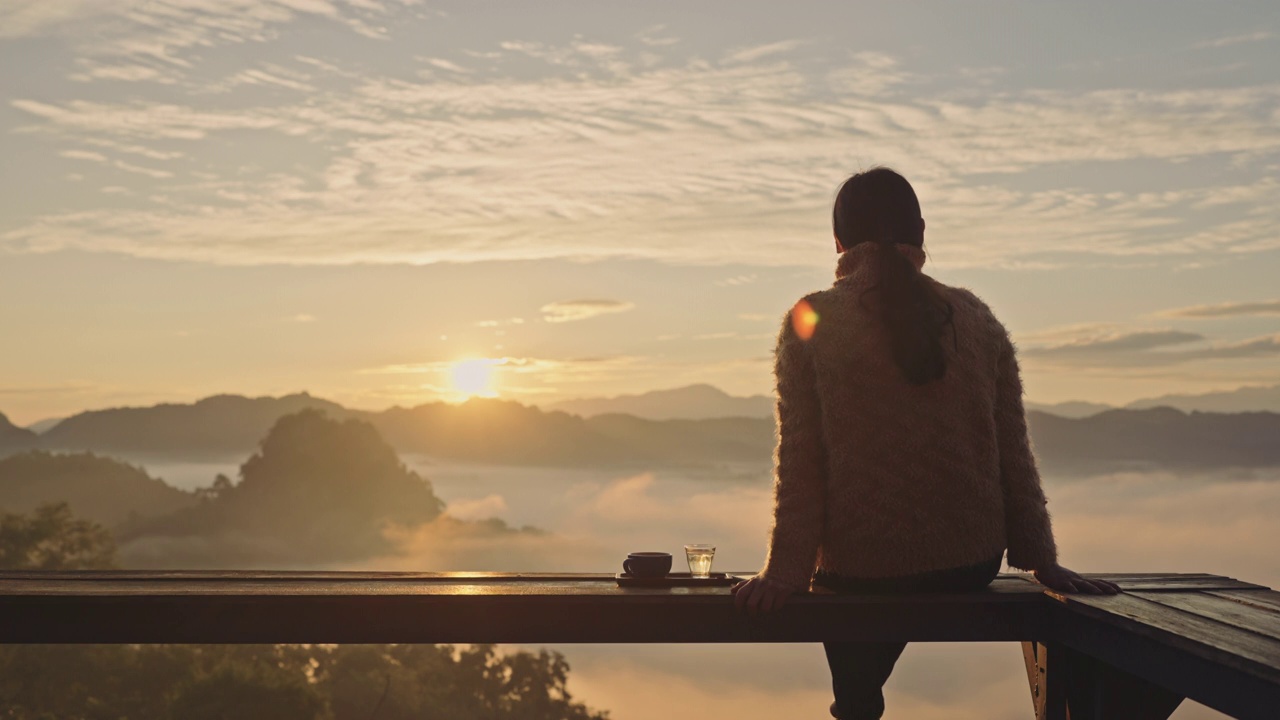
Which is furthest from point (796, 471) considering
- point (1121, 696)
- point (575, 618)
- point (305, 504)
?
point (305, 504)

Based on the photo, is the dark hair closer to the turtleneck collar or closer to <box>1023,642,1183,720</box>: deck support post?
the turtleneck collar

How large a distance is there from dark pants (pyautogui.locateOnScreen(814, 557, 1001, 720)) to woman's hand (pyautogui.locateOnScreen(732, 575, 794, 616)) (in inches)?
11.2

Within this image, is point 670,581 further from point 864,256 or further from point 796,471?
point 864,256

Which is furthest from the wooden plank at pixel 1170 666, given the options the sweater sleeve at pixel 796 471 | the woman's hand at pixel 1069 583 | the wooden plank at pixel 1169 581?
the sweater sleeve at pixel 796 471

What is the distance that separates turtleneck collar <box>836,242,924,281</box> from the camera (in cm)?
385

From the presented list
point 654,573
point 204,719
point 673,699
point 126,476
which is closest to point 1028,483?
point 654,573

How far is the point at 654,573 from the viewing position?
4.11 meters

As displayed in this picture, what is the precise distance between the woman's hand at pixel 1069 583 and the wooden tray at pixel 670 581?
1.09 meters

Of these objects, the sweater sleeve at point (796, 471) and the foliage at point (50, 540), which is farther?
the foliage at point (50, 540)

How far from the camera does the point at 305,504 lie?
463 feet

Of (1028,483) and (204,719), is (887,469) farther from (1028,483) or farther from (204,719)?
(204,719)

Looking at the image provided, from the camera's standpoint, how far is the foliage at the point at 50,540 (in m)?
38.9

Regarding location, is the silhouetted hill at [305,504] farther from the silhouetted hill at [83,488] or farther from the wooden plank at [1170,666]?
the wooden plank at [1170,666]

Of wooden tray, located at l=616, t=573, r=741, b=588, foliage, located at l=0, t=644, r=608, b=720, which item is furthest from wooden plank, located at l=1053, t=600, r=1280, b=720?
foliage, located at l=0, t=644, r=608, b=720
